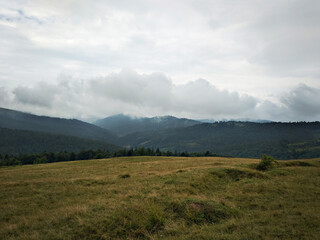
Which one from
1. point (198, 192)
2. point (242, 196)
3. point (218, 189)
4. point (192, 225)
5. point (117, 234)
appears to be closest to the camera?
point (117, 234)

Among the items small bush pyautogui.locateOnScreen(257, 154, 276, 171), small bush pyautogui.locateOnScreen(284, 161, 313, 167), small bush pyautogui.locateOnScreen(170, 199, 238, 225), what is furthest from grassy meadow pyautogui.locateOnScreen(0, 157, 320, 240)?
small bush pyautogui.locateOnScreen(284, 161, 313, 167)

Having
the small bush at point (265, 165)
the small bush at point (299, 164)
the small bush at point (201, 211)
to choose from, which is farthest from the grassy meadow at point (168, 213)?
the small bush at point (299, 164)

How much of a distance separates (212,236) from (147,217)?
3.46 metres

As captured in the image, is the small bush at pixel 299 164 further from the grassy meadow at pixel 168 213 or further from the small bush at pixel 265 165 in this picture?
the grassy meadow at pixel 168 213

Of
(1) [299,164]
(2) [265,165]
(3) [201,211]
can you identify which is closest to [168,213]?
(3) [201,211]

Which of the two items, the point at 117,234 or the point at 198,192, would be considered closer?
the point at 117,234

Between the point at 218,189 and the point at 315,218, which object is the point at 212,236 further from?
the point at 218,189

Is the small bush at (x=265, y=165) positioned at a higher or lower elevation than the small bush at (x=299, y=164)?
higher

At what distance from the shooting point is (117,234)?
838 centimetres

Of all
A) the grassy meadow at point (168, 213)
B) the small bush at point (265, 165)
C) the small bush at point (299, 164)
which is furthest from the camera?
the small bush at point (299, 164)

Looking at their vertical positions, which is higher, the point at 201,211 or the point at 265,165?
the point at 265,165

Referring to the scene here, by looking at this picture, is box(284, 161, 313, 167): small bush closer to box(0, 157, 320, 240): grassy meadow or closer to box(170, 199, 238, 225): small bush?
box(0, 157, 320, 240): grassy meadow

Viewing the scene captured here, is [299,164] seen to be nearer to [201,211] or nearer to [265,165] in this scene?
[265,165]

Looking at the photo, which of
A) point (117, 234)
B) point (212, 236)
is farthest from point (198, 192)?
point (117, 234)
